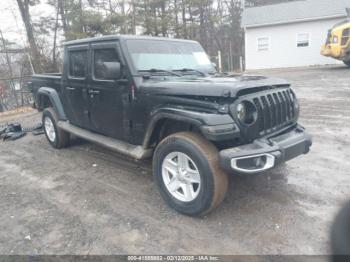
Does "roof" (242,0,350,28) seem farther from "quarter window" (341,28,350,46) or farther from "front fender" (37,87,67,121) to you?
"front fender" (37,87,67,121)

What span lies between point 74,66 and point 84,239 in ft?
9.99

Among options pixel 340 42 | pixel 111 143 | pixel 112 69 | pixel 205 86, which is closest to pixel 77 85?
pixel 111 143

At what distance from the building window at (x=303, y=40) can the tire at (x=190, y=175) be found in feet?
65.7

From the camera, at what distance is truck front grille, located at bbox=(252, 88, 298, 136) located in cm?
309

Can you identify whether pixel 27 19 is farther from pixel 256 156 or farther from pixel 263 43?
pixel 256 156

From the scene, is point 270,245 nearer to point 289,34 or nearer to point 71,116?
point 71,116

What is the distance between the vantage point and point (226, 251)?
8.62 feet

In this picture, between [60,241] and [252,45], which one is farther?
[252,45]

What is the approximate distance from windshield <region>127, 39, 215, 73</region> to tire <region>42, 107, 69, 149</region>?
2.61 m

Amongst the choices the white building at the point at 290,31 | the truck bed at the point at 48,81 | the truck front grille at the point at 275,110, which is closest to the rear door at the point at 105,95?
the truck bed at the point at 48,81

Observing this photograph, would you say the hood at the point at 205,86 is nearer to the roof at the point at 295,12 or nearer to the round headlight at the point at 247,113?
the round headlight at the point at 247,113

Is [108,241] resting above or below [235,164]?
below

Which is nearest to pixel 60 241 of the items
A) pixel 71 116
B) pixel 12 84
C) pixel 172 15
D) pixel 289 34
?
pixel 71 116

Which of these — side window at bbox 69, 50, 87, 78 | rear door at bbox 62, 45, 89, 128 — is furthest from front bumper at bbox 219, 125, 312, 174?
side window at bbox 69, 50, 87, 78
